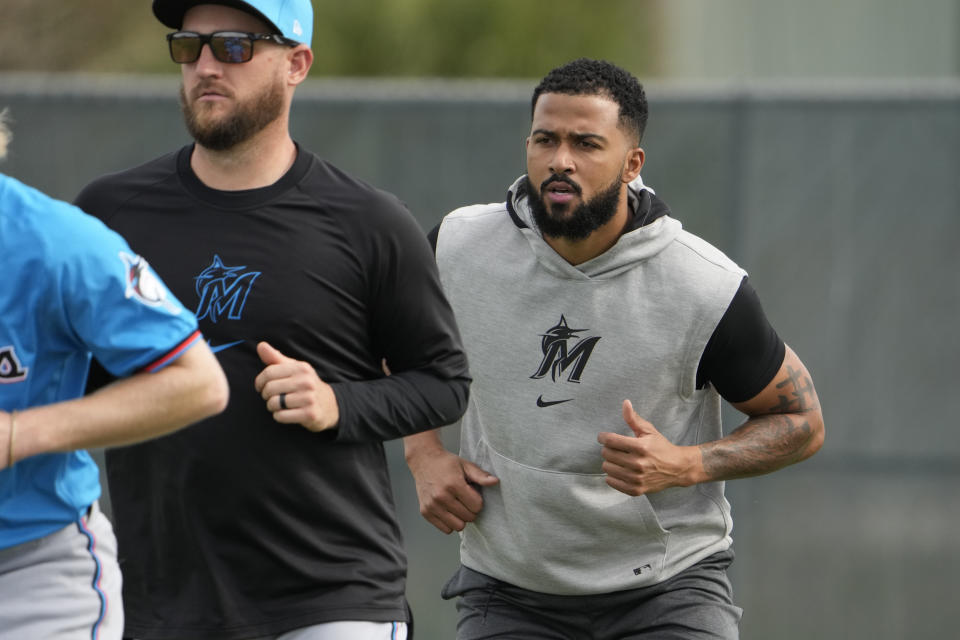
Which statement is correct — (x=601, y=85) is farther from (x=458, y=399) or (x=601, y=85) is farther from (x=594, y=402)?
(x=458, y=399)

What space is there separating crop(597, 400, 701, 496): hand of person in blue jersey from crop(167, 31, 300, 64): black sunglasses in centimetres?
137

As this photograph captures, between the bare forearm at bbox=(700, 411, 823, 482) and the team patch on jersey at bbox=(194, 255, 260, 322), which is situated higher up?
the team patch on jersey at bbox=(194, 255, 260, 322)

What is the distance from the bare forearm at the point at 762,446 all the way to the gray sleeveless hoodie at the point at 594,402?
0.13 m

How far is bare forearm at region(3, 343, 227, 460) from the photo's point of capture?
2.80m

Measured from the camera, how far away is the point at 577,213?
14.3ft

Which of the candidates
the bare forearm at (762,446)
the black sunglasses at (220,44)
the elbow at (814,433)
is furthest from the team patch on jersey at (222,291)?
the elbow at (814,433)

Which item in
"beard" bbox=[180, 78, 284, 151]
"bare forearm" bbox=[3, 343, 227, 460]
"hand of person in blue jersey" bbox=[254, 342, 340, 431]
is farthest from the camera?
"beard" bbox=[180, 78, 284, 151]

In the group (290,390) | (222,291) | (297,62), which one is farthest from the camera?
(297,62)

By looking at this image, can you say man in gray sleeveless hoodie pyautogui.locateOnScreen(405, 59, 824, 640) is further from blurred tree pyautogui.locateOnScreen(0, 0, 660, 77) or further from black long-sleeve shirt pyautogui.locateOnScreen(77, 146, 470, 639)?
blurred tree pyautogui.locateOnScreen(0, 0, 660, 77)

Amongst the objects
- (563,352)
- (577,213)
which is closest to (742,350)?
(563,352)

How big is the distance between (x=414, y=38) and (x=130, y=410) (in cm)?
1489

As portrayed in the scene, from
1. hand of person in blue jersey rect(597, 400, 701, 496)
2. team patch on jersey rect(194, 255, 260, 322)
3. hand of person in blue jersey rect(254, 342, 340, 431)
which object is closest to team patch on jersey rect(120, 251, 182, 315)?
hand of person in blue jersey rect(254, 342, 340, 431)

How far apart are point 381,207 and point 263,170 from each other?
32 cm

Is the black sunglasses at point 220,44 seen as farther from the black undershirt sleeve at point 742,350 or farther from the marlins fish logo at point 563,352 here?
the black undershirt sleeve at point 742,350
